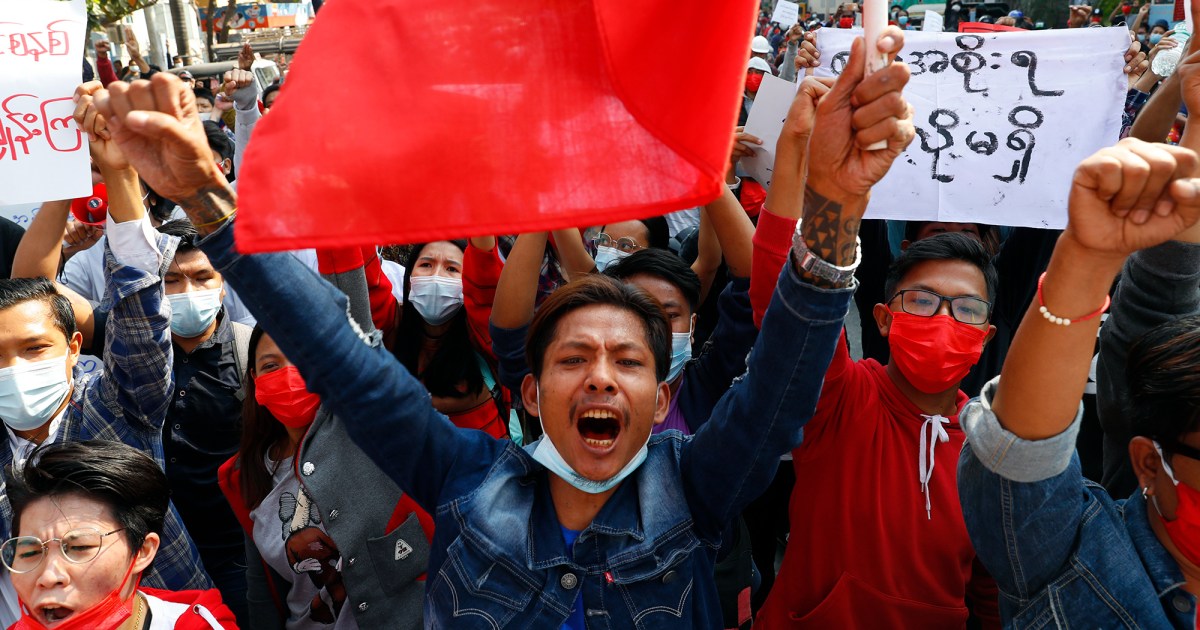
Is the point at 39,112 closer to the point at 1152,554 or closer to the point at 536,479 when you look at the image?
the point at 536,479

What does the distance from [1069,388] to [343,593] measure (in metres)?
2.18

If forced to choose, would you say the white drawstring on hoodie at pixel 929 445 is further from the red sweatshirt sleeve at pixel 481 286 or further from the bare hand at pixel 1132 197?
the red sweatshirt sleeve at pixel 481 286

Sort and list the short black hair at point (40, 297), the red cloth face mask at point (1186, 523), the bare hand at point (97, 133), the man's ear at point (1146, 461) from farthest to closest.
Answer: the short black hair at point (40, 297), the bare hand at point (97, 133), the man's ear at point (1146, 461), the red cloth face mask at point (1186, 523)

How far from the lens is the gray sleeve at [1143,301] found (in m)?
2.24

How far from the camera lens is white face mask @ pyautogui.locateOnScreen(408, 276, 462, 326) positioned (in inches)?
145

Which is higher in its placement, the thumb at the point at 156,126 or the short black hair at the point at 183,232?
the thumb at the point at 156,126

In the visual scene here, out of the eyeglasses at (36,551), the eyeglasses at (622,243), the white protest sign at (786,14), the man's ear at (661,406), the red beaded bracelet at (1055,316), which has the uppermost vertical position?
the red beaded bracelet at (1055,316)

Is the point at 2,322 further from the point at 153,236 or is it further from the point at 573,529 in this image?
the point at 573,529

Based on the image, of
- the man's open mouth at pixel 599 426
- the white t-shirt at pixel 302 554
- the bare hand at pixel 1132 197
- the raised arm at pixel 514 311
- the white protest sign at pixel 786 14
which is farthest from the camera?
the white protest sign at pixel 786 14

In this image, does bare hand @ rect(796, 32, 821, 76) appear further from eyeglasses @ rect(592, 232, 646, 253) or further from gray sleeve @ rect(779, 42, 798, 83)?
gray sleeve @ rect(779, 42, 798, 83)

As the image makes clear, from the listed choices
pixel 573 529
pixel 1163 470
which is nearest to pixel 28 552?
pixel 573 529

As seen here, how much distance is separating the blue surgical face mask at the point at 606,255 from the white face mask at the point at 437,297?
0.72 m

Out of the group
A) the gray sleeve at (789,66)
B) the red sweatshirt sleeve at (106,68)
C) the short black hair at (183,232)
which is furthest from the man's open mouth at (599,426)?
the red sweatshirt sleeve at (106,68)

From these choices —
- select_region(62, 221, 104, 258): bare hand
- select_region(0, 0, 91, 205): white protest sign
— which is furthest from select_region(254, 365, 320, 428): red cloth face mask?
select_region(62, 221, 104, 258): bare hand
